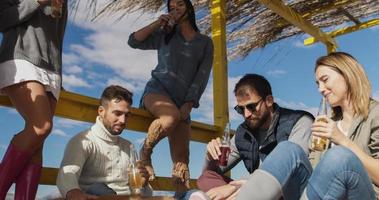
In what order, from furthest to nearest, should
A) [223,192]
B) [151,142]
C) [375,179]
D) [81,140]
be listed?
[151,142] → [81,140] → [223,192] → [375,179]

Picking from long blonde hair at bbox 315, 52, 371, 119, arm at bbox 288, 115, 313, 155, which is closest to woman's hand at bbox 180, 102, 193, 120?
arm at bbox 288, 115, 313, 155

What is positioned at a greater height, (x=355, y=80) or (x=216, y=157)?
(x=355, y=80)

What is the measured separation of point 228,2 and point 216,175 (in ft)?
10.8

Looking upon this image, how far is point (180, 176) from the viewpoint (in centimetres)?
355

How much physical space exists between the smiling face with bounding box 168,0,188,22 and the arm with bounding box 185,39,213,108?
0.93 ft

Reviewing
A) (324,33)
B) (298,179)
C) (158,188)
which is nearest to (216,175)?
(298,179)

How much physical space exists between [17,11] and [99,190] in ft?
3.46

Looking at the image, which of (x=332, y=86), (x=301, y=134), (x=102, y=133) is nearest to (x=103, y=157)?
(x=102, y=133)

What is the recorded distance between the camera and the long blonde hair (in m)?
2.26

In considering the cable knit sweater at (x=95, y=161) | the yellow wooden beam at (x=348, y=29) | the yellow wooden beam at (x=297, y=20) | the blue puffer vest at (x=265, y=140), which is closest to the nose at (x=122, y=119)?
the cable knit sweater at (x=95, y=161)

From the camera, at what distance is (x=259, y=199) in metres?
2.06

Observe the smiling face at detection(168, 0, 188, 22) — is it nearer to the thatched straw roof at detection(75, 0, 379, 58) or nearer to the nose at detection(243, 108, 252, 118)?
the nose at detection(243, 108, 252, 118)

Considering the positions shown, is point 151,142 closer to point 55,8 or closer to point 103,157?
point 103,157

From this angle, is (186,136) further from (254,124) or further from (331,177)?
(331,177)
